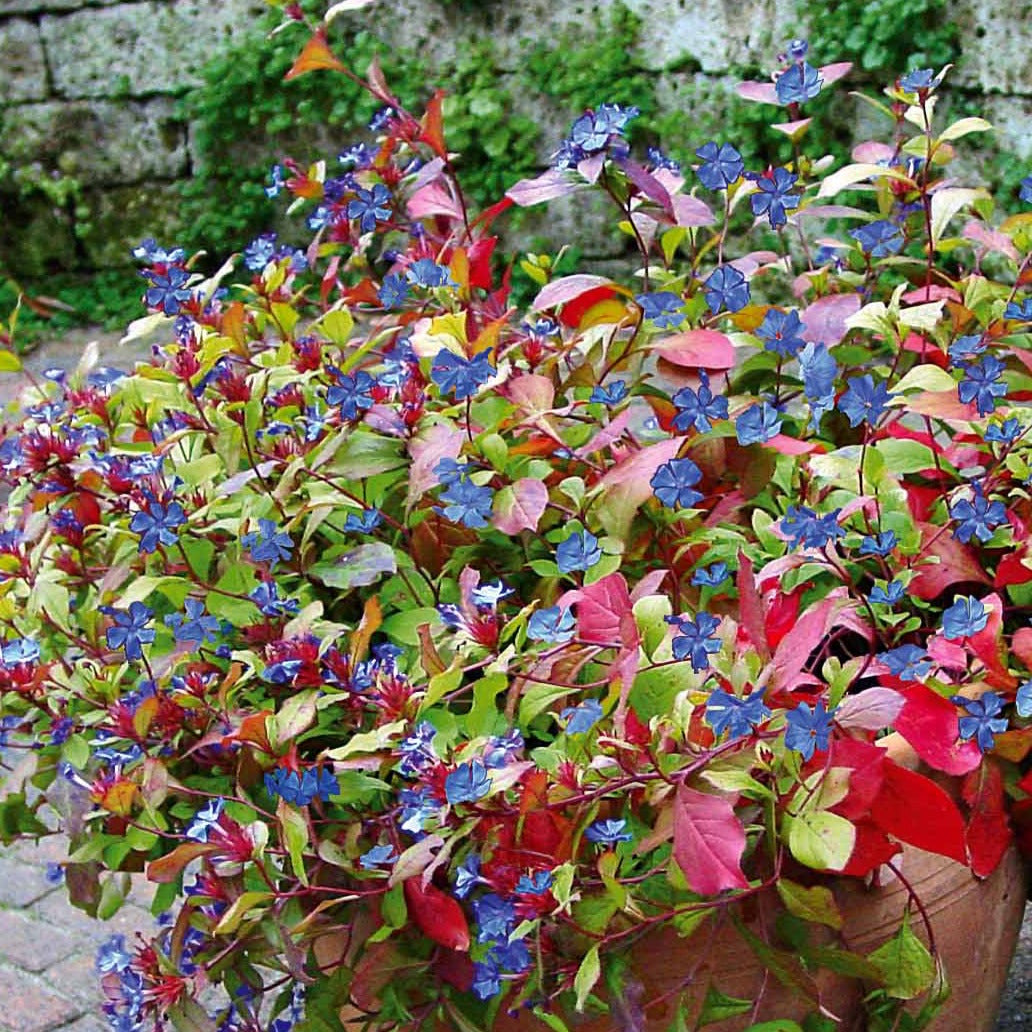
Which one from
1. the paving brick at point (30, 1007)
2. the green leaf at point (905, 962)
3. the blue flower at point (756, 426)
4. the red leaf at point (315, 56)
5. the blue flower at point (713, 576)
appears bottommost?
the paving brick at point (30, 1007)

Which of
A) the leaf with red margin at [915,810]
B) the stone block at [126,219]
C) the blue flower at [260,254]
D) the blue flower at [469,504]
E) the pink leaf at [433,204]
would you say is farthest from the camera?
the stone block at [126,219]

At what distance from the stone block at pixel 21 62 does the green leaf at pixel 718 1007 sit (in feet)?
17.9

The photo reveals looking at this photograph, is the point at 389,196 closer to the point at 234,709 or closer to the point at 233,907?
the point at 234,709

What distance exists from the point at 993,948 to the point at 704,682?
0.45 m

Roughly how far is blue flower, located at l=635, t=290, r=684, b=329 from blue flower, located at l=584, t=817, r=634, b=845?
0.53 metres

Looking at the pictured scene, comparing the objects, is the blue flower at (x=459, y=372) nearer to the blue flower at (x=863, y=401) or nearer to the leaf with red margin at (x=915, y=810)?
the blue flower at (x=863, y=401)

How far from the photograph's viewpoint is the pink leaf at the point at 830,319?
1.50 meters

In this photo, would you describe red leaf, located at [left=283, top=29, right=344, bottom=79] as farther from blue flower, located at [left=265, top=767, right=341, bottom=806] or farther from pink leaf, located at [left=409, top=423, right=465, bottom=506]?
blue flower, located at [left=265, top=767, right=341, bottom=806]

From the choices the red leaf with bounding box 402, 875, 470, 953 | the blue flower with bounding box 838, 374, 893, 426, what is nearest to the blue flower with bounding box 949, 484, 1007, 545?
the blue flower with bounding box 838, 374, 893, 426

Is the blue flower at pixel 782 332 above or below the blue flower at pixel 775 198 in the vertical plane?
below

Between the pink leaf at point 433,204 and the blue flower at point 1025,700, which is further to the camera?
the pink leaf at point 433,204

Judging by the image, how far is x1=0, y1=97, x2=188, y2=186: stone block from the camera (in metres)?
5.84

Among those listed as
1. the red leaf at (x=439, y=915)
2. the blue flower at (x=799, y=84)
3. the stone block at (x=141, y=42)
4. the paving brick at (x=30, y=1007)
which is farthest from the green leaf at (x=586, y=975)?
the stone block at (x=141, y=42)

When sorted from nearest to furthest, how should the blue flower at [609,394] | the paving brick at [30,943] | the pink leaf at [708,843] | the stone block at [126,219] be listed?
the pink leaf at [708,843], the blue flower at [609,394], the paving brick at [30,943], the stone block at [126,219]
